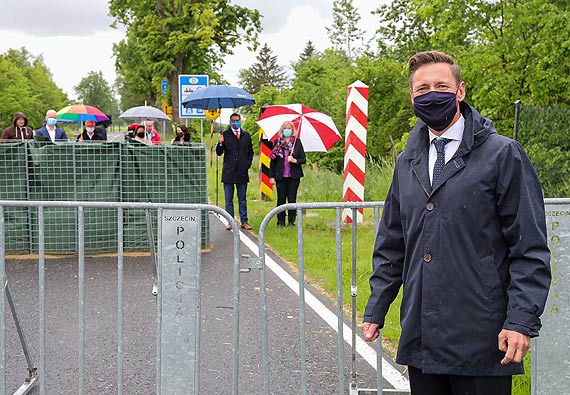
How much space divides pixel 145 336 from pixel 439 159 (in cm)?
431

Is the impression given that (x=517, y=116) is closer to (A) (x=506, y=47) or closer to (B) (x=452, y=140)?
(A) (x=506, y=47)

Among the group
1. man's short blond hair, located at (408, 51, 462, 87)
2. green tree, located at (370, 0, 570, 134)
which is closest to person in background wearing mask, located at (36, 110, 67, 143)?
green tree, located at (370, 0, 570, 134)

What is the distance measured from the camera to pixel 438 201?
297 centimetres

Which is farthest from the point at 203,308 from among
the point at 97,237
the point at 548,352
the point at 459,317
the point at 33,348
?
the point at 459,317

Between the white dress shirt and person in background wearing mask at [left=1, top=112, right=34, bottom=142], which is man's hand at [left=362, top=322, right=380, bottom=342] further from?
person in background wearing mask at [left=1, top=112, right=34, bottom=142]

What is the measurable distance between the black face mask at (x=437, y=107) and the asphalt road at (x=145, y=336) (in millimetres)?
2763

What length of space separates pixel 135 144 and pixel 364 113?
3.71m

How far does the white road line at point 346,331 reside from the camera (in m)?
5.38

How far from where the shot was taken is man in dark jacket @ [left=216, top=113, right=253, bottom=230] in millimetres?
12820

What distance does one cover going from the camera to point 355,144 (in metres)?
12.0

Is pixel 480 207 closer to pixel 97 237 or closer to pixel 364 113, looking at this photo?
pixel 97 237

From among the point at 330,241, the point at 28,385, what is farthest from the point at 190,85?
the point at 28,385

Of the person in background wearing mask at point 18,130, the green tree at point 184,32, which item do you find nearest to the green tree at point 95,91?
the green tree at point 184,32

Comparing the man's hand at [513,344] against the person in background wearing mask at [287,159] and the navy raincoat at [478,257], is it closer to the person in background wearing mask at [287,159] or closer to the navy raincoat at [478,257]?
the navy raincoat at [478,257]
